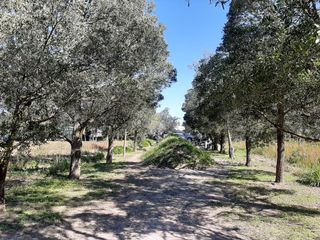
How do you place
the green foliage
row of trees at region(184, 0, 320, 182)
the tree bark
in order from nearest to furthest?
row of trees at region(184, 0, 320, 182) → the tree bark → the green foliage

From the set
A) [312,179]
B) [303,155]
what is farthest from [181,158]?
[312,179]

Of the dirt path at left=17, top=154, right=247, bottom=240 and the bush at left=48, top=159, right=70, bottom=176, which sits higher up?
the bush at left=48, top=159, right=70, bottom=176

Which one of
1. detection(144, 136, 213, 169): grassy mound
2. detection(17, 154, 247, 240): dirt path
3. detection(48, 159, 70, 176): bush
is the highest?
detection(144, 136, 213, 169): grassy mound

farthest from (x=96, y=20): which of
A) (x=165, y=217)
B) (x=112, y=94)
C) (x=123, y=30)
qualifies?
(x=165, y=217)

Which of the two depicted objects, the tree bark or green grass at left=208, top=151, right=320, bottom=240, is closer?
green grass at left=208, top=151, right=320, bottom=240

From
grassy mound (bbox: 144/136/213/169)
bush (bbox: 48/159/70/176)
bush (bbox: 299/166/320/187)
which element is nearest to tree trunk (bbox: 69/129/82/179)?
bush (bbox: 48/159/70/176)

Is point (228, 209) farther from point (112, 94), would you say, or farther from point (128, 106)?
point (128, 106)

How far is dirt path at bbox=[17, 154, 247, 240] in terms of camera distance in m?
9.41

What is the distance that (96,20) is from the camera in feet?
47.7

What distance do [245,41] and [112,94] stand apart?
236 inches

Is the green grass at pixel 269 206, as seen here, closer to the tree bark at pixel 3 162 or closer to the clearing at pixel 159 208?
the clearing at pixel 159 208

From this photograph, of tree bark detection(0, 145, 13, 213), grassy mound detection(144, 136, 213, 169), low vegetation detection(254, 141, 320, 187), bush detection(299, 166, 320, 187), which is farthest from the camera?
grassy mound detection(144, 136, 213, 169)

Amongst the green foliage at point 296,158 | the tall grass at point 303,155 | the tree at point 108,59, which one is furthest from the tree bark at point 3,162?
the green foliage at point 296,158

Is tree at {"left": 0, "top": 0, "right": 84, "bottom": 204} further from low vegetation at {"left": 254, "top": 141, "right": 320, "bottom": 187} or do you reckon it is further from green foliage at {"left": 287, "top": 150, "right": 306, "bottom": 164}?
green foliage at {"left": 287, "top": 150, "right": 306, "bottom": 164}
